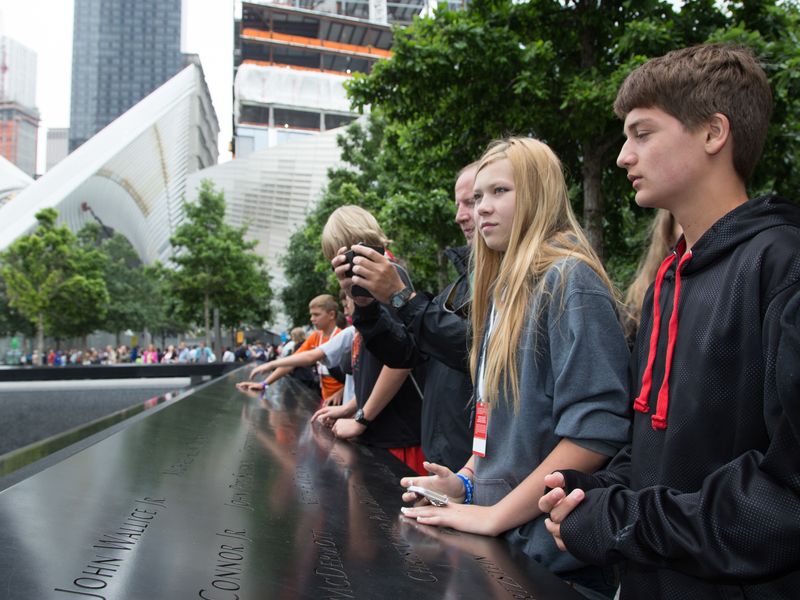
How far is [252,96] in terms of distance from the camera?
82250 millimetres

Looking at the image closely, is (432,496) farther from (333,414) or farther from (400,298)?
(333,414)

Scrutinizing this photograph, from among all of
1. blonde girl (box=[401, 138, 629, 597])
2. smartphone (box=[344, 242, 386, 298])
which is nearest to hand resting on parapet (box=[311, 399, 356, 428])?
smartphone (box=[344, 242, 386, 298])

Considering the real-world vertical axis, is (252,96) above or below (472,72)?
above

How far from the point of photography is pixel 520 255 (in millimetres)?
1767

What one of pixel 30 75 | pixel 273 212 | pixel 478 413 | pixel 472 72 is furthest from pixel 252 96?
pixel 30 75

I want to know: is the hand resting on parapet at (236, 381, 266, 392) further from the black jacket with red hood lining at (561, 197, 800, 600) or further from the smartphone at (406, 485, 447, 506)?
the black jacket with red hood lining at (561, 197, 800, 600)

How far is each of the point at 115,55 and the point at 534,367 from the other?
552ft

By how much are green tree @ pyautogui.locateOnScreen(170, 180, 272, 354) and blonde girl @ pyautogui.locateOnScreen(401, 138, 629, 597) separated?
29312mm

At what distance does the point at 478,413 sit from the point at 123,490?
0.82 meters

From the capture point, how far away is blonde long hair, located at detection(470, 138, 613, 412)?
1.67 m

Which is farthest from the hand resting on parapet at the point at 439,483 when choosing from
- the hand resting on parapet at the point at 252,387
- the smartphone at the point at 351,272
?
the hand resting on parapet at the point at 252,387

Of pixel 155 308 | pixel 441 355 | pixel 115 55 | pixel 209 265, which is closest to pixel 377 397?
pixel 441 355

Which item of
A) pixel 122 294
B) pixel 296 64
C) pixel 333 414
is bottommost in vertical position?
pixel 122 294

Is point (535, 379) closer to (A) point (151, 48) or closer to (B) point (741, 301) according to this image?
(B) point (741, 301)
